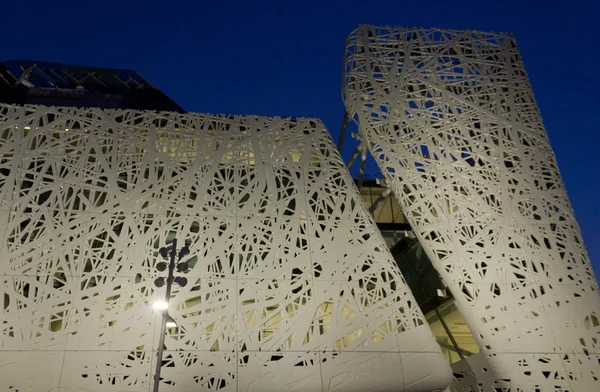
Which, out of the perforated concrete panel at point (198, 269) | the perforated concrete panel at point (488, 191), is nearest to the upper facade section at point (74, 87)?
the perforated concrete panel at point (198, 269)

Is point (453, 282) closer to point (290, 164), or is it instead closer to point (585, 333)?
point (585, 333)

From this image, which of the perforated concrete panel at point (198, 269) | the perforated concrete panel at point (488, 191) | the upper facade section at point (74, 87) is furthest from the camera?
the upper facade section at point (74, 87)

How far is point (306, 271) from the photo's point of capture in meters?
11.1

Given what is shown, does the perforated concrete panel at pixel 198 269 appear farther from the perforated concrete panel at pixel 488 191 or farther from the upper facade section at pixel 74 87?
the upper facade section at pixel 74 87

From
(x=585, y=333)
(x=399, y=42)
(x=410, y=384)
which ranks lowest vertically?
(x=410, y=384)

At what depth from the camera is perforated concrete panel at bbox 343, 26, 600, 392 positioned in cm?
1068

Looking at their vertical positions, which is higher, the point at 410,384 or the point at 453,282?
the point at 453,282

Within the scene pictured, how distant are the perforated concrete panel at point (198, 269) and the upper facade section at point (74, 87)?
9323 mm

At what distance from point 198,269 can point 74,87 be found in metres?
15.9

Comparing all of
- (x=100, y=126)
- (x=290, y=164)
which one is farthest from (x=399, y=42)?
(x=100, y=126)

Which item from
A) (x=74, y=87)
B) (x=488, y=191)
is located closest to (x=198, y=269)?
(x=488, y=191)

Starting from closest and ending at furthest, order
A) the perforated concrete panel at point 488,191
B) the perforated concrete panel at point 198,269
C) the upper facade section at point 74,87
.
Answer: the perforated concrete panel at point 198,269
the perforated concrete panel at point 488,191
the upper facade section at point 74,87

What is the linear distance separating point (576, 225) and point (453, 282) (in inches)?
138

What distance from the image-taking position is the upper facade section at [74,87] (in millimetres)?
21391
